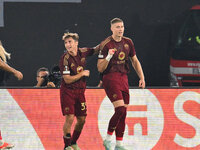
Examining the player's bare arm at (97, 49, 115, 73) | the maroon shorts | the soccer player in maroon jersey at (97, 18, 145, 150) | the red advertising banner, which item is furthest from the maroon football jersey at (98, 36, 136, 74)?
the red advertising banner

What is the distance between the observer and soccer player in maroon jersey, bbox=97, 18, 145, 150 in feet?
29.0

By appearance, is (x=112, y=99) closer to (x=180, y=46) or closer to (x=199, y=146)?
(x=199, y=146)

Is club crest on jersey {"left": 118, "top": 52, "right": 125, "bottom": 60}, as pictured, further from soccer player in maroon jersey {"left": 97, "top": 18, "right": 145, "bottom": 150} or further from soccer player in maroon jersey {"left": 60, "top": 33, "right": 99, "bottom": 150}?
soccer player in maroon jersey {"left": 60, "top": 33, "right": 99, "bottom": 150}

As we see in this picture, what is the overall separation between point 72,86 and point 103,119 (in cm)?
105

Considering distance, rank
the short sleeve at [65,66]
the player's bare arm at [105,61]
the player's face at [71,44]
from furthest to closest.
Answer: the player's face at [71,44] < the short sleeve at [65,66] < the player's bare arm at [105,61]

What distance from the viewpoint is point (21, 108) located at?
31.4 feet

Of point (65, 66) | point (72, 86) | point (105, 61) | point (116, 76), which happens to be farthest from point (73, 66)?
point (116, 76)

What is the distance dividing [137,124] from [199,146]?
1080mm

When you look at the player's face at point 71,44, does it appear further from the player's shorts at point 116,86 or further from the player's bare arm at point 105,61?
the player's shorts at point 116,86

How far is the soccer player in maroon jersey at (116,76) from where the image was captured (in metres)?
8.83

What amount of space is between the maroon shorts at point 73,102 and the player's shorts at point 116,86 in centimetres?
39

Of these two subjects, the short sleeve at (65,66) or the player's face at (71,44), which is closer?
the short sleeve at (65,66)

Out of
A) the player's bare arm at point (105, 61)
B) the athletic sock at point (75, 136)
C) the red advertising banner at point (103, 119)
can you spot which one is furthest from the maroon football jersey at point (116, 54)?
the athletic sock at point (75, 136)

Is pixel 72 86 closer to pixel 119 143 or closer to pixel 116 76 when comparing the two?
pixel 116 76
